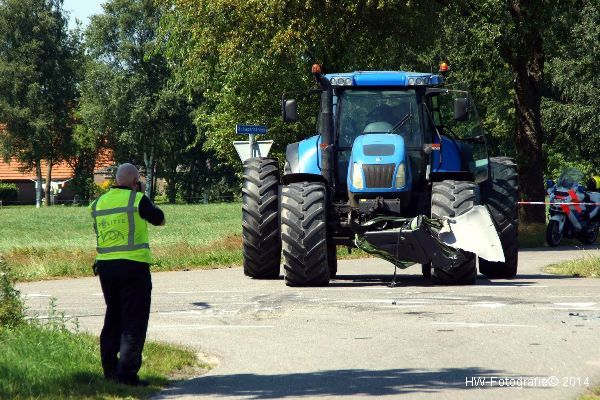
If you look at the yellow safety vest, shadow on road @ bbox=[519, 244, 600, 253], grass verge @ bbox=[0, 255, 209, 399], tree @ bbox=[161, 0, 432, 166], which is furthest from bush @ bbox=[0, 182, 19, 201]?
the yellow safety vest

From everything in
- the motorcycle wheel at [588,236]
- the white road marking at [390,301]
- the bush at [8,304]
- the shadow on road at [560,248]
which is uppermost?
the bush at [8,304]

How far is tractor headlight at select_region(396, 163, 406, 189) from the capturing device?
706 inches

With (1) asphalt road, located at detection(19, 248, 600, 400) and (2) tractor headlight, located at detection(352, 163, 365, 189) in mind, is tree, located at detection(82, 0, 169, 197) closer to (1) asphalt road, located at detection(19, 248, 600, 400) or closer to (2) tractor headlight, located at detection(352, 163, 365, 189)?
(1) asphalt road, located at detection(19, 248, 600, 400)

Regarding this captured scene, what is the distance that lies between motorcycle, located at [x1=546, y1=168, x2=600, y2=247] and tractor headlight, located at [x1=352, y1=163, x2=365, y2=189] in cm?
1253

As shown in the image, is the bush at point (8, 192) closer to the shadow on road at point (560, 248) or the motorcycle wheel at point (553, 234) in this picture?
the motorcycle wheel at point (553, 234)

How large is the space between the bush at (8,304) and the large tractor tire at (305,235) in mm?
5671

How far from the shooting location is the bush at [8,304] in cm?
1202

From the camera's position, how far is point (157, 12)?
98188mm

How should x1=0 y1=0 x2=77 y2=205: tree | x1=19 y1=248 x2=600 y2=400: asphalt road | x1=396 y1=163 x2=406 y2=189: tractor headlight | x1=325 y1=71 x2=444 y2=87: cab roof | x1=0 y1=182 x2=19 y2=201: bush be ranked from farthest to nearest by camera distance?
x1=0 y1=182 x2=19 y2=201: bush, x1=0 y1=0 x2=77 y2=205: tree, x1=325 y1=71 x2=444 y2=87: cab roof, x1=396 y1=163 x2=406 y2=189: tractor headlight, x1=19 y1=248 x2=600 y2=400: asphalt road

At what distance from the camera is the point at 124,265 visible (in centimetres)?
1003

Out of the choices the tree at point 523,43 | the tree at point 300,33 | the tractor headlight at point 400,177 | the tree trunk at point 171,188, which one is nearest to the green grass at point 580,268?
the tractor headlight at point 400,177

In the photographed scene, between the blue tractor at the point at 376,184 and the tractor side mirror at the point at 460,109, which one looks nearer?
the blue tractor at the point at 376,184

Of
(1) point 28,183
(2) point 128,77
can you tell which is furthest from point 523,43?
(1) point 28,183

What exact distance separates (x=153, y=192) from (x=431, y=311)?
9627 cm
